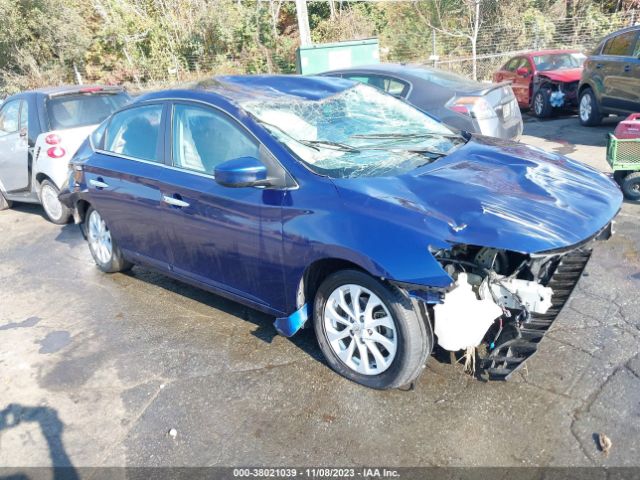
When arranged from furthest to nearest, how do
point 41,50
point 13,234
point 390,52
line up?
point 41,50 < point 390,52 < point 13,234

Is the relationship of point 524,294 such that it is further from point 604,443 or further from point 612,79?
point 612,79

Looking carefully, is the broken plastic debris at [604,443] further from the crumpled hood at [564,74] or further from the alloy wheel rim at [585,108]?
the crumpled hood at [564,74]

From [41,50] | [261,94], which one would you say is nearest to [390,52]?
[41,50]

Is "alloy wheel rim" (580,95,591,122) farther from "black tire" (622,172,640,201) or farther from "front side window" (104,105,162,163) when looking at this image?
"front side window" (104,105,162,163)

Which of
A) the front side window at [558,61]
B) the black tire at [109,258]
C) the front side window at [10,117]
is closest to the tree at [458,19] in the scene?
the front side window at [558,61]

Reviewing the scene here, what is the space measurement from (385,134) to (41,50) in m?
21.3

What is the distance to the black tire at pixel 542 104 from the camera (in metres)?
11.6

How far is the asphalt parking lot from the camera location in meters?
2.84

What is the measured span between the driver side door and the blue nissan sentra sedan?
376 centimetres

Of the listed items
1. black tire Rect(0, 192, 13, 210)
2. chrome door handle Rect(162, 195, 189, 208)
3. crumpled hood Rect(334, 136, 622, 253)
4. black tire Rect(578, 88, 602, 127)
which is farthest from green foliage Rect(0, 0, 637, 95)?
chrome door handle Rect(162, 195, 189, 208)

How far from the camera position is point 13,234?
7.53m

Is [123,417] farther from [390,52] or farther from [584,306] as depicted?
[390,52]

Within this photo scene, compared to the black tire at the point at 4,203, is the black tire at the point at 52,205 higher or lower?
higher

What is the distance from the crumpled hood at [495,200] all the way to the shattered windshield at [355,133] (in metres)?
0.19
